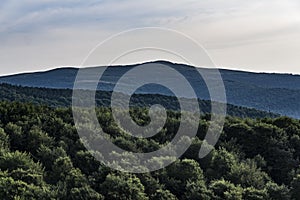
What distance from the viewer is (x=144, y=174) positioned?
3381 centimetres

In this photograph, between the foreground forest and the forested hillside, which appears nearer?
the foreground forest

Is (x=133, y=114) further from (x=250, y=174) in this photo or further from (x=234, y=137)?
(x=250, y=174)

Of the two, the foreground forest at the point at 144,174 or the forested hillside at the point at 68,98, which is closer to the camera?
the foreground forest at the point at 144,174

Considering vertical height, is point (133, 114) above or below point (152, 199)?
above

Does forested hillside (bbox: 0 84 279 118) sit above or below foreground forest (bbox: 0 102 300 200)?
above

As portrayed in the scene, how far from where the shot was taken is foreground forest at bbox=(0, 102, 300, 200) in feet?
99.4

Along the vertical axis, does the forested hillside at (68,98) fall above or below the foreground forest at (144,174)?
above

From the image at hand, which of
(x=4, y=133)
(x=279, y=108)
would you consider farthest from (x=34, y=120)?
(x=279, y=108)

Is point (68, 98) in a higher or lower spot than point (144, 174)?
higher

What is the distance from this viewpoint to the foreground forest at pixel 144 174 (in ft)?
99.4

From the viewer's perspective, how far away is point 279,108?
195 metres

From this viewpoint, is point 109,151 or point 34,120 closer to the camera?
point 109,151

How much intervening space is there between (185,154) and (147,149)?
3.03m

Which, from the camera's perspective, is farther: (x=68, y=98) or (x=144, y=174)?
(x=68, y=98)
